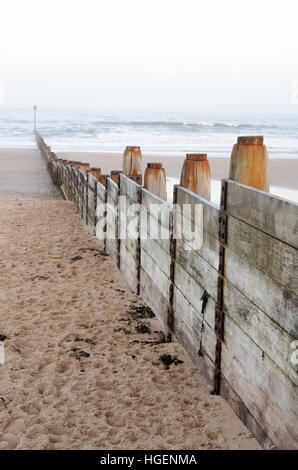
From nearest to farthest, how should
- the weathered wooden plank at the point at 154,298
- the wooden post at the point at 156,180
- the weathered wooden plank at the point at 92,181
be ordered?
1. the weathered wooden plank at the point at 154,298
2. the wooden post at the point at 156,180
3. the weathered wooden plank at the point at 92,181

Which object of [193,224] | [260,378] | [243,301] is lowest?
[260,378]

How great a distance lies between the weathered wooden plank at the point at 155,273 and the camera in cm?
471

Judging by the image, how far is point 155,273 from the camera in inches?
200

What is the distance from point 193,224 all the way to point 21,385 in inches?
74.6

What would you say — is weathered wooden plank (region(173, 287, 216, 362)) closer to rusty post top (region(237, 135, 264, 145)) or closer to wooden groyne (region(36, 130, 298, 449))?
wooden groyne (region(36, 130, 298, 449))

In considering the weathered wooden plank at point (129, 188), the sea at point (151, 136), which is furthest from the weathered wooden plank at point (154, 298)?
the sea at point (151, 136)

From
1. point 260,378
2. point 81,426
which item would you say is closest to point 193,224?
point 260,378

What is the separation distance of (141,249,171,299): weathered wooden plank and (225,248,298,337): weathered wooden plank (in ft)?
4.77

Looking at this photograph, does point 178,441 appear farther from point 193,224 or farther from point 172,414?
point 193,224

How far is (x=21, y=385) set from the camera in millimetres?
3756

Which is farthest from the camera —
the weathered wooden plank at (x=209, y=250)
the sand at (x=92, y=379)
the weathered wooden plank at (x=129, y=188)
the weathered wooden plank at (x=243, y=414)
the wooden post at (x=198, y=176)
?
the weathered wooden plank at (x=129, y=188)

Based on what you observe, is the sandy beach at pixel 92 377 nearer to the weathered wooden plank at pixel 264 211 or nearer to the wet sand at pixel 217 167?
the weathered wooden plank at pixel 264 211

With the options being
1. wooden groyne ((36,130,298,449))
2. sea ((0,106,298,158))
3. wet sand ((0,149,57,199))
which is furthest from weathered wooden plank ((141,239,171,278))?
sea ((0,106,298,158))

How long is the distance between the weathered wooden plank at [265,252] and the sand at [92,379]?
1150mm
